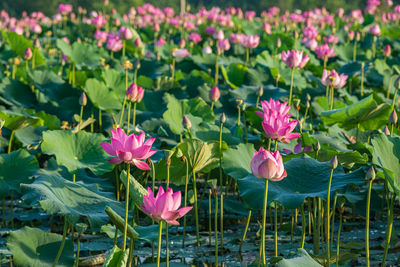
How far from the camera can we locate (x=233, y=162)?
236cm

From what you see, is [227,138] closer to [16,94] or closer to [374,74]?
[16,94]

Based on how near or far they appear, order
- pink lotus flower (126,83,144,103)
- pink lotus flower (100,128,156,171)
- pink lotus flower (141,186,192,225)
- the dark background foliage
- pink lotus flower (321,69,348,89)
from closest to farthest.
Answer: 1. pink lotus flower (141,186,192,225)
2. pink lotus flower (100,128,156,171)
3. pink lotus flower (126,83,144,103)
4. pink lotus flower (321,69,348,89)
5. the dark background foliage

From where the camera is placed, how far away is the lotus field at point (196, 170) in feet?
6.18

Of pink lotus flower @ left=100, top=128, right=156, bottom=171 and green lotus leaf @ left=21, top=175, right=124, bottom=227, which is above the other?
pink lotus flower @ left=100, top=128, right=156, bottom=171

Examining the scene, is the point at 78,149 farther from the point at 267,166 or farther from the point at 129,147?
the point at 267,166

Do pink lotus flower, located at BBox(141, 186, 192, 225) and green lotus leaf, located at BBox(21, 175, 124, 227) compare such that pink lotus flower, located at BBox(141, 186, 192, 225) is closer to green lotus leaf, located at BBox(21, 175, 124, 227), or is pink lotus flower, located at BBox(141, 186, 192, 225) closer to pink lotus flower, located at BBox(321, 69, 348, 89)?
green lotus leaf, located at BBox(21, 175, 124, 227)

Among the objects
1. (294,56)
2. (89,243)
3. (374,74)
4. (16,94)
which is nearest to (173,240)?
(89,243)

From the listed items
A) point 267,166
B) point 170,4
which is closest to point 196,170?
point 267,166

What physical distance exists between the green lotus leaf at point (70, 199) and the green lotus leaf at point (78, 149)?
0.38m

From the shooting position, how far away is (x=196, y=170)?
251 centimetres

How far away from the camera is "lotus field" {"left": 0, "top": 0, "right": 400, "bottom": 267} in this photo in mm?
1885

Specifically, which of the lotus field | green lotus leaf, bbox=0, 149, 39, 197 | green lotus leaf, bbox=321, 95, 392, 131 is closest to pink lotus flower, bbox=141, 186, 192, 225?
the lotus field

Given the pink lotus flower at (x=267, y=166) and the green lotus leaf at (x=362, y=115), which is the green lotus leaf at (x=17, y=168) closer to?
the pink lotus flower at (x=267, y=166)

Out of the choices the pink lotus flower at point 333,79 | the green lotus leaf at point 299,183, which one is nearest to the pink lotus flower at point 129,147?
the green lotus leaf at point 299,183
